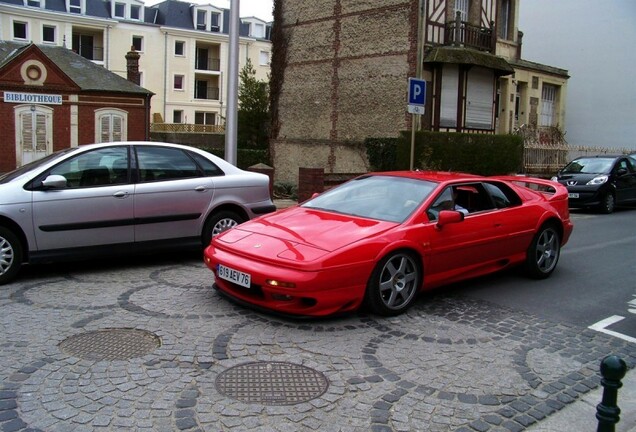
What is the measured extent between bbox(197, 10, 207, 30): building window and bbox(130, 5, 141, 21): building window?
5592mm

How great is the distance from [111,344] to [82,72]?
24.7 m

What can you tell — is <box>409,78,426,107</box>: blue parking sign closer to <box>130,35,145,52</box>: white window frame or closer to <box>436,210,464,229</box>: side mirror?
<box>436,210,464,229</box>: side mirror

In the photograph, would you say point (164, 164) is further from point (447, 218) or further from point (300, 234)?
point (447, 218)

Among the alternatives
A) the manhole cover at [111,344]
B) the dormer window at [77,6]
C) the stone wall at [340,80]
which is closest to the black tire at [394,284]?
the manhole cover at [111,344]

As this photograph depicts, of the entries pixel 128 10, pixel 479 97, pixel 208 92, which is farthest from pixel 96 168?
pixel 208 92

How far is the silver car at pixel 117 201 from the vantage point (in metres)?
6.97

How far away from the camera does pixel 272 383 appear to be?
429 centimetres

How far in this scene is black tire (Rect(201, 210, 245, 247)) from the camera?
8.41 meters

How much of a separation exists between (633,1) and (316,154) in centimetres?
1990

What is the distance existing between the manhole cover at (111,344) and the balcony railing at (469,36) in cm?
2051

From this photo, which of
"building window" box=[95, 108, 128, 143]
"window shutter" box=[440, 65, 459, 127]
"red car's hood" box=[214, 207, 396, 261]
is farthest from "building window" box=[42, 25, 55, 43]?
"red car's hood" box=[214, 207, 396, 261]

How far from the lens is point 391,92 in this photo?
75.4 feet

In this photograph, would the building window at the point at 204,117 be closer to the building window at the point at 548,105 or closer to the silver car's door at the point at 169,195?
the building window at the point at 548,105

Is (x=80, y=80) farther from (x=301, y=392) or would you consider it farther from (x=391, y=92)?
(x=301, y=392)
